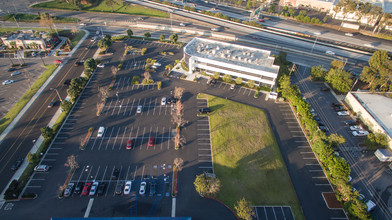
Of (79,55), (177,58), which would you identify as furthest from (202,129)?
(79,55)

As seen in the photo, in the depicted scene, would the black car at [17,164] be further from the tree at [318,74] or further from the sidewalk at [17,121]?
the tree at [318,74]

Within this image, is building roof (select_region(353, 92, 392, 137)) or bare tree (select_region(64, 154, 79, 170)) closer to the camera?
bare tree (select_region(64, 154, 79, 170))

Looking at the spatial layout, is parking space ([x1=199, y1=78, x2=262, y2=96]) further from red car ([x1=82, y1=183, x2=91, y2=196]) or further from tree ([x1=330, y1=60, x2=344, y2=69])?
red car ([x1=82, y1=183, x2=91, y2=196])

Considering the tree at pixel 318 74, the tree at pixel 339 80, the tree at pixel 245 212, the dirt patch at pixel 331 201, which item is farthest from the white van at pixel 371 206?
the tree at pixel 318 74

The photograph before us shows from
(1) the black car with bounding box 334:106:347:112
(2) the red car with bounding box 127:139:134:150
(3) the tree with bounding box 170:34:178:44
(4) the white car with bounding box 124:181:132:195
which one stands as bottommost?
(4) the white car with bounding box 124:181:132:195

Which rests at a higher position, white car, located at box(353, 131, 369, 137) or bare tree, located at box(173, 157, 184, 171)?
white car, located at box(353, 131, 369, 137)

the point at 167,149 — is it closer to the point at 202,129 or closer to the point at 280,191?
the point at 202,129

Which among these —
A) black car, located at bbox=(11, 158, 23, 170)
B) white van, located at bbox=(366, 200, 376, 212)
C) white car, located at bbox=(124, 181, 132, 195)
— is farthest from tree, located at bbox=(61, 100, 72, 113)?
white van, located at bbox=(366, 200, 376, 212)

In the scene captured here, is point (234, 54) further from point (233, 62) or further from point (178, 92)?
point (178, 92)
